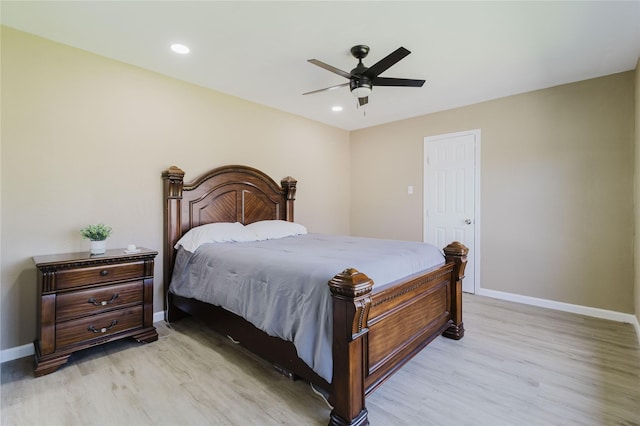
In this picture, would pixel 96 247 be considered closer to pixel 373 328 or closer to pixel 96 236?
pixel 96 236

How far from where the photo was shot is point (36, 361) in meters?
2.13

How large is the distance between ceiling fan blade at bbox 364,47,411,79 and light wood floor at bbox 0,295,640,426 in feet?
7.63

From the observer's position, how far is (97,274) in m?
2.35

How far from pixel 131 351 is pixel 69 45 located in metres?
2.68

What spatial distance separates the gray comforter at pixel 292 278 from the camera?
5.47 ft

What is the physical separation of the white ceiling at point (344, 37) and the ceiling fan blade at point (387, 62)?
0.27 metres

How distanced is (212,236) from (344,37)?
7.13ft

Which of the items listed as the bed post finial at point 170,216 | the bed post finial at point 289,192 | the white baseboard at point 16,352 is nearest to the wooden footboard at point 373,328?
the bed post finial at point 170,216

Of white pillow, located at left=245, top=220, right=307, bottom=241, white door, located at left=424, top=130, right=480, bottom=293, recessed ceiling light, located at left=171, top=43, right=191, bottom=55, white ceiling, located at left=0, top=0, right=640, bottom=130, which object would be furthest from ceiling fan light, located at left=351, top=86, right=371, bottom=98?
white door, located at left=424, top=130, right=480, bottom=293

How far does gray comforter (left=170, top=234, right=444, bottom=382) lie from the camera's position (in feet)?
5.47

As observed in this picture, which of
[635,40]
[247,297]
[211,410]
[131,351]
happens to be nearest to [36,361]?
[131,351]

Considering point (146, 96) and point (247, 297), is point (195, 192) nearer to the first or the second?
point (146, 96)

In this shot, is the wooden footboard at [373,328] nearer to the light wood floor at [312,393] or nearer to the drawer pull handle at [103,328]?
the light wood floor at [312,393]

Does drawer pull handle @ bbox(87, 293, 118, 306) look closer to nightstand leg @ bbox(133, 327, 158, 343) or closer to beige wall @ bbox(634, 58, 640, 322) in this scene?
nightstand leg @ bbox(133, 327, 158, 343)
